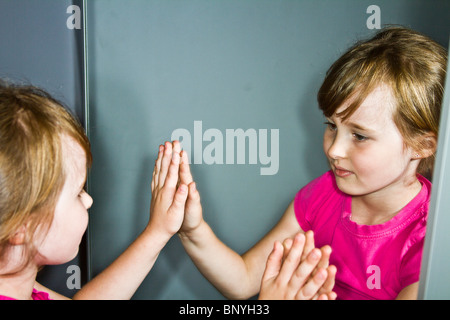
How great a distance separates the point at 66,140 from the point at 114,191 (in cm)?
54

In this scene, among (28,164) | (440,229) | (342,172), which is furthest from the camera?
(342,172)

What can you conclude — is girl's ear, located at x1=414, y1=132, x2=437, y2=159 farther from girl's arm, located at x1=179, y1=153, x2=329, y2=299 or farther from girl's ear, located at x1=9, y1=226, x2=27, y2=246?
girl's ear, located at x1=9, y1=226, x2=27, y2=246

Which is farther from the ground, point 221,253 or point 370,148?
point 370,148

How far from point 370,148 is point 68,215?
0.49 meters

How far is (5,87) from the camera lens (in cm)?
68

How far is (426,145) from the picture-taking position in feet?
2.65

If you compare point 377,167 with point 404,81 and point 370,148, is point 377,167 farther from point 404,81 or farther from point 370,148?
point 404,81

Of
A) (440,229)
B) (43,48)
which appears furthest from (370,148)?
(43,48)

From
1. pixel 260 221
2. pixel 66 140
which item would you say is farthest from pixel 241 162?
pixel 66 140

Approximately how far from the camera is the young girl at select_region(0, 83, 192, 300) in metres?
0.61

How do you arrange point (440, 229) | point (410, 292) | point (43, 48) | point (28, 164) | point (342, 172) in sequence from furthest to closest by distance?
point (43, 48)
point (342, 172)
point (410, 292)
point (28, 164)
point (440, 229)

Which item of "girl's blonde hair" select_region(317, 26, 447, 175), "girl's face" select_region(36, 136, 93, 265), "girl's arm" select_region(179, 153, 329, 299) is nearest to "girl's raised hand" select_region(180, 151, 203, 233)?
"girl's arm" select_region(179, 153, 329, 299)
